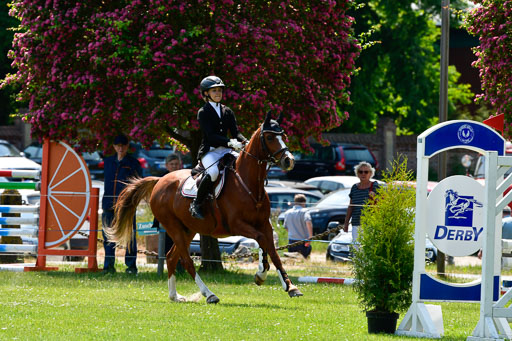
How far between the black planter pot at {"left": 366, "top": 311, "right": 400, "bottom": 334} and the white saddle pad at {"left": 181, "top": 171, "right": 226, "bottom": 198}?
3760 millimetres

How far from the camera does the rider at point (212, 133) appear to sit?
12672 mm

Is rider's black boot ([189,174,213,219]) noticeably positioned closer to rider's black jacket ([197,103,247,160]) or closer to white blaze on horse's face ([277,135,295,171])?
rider's black jacket ([197,103,247,160])

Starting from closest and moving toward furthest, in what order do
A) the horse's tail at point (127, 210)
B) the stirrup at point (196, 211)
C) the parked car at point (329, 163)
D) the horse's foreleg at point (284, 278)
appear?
the horse's foreleg at point (284, 278), the stirrup at point (196, 211), the horse's tail at point (127, 210), the parked car at point (329, 163)

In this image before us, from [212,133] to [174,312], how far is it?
8.71 feet

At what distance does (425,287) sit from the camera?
30.8 feet

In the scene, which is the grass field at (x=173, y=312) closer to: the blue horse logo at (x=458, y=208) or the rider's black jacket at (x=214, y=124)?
the blue horse logo at (x=458, y=208)

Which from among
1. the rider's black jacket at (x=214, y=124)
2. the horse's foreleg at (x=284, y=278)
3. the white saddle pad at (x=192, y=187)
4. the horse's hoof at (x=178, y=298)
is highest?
the rider's black jacket at (x=214, y=124)

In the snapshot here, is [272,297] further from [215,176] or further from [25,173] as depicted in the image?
[25,173]

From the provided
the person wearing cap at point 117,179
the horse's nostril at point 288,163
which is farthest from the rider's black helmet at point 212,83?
the person wearing cap at point 117,179

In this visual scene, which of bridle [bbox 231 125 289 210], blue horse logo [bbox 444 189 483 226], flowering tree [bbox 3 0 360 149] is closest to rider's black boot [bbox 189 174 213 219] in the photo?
bridle [bbox 231 125 289 210]

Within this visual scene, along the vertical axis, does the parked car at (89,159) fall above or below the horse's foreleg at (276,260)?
above

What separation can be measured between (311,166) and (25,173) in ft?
73.2

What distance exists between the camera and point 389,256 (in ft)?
31.2

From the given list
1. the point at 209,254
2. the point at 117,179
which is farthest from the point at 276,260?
the point at 209,254
